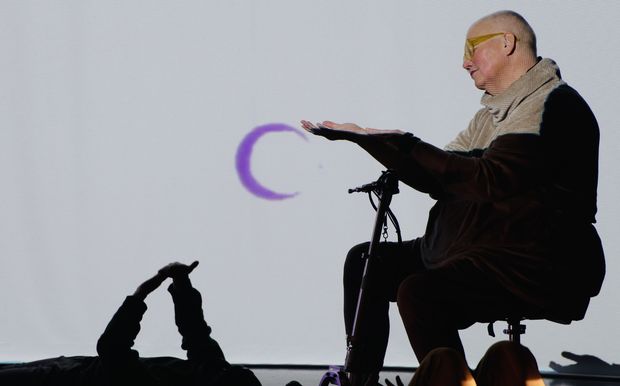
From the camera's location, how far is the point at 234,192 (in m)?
3.43

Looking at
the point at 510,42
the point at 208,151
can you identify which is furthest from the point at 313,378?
the point at 510,42

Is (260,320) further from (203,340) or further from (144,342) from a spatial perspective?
(203,340)

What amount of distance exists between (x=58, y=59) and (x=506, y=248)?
2583mm

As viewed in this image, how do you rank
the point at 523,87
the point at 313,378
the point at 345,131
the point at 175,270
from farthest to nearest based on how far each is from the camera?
the point at 313,378 < the point at 175,270 < the point at 523,87 < the point at 345,131

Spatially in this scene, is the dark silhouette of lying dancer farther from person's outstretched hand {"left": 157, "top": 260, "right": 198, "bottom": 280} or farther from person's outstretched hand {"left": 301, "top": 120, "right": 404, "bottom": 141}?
person's outstretched hand {"left": 301, "top": 120, "right": 404, "bottom": 141}

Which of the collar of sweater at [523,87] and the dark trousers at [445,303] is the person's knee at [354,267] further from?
the collar of sweater at [523,87]

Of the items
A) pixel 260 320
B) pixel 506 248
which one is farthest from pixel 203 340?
pixel 260 320

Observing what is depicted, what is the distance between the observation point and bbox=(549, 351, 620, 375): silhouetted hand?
3.09 meters

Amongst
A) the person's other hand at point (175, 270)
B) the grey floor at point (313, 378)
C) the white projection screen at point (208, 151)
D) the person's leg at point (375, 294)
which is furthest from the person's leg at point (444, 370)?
the white projection screen at point (208, 151)

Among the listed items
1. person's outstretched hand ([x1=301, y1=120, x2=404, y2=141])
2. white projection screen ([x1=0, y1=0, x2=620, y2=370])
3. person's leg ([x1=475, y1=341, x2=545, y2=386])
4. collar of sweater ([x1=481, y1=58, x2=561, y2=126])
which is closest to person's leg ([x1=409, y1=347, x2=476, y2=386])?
person's leg ([x1=475, y1=341, x2=545, y2=386])

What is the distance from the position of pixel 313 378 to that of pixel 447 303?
1.49m

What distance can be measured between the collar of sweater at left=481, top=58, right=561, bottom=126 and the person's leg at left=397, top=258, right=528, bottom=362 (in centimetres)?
38

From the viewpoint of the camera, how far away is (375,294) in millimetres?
1891

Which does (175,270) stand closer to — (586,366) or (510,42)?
(510,42)
